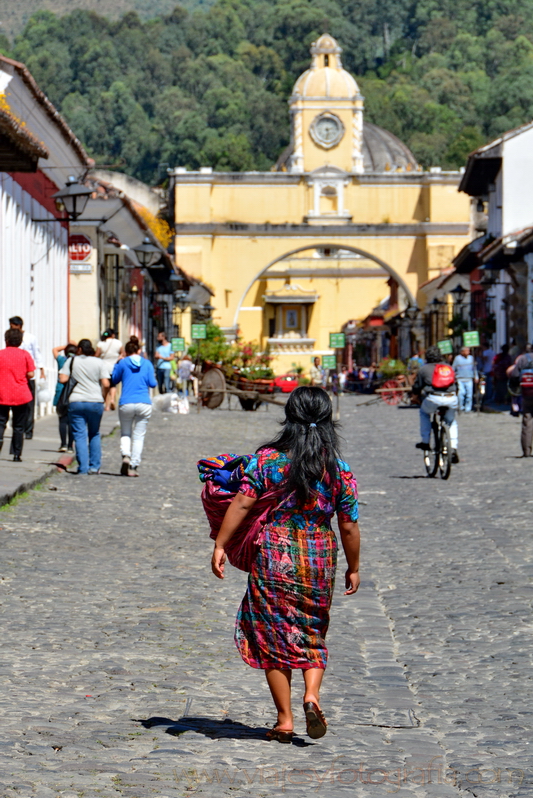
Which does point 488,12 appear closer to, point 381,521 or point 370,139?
point 370,139

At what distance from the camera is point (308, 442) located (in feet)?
17.0

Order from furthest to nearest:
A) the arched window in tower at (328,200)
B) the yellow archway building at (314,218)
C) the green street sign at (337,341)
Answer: the arched window in tower at (328,200) < the yellow archway building at (314,218) < the green street sign at (337,341)

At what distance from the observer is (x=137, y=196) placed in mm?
65625

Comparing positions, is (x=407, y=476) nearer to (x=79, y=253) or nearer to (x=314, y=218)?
(x=79, y=253)

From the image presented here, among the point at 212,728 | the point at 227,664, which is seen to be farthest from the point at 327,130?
the point at 212,728

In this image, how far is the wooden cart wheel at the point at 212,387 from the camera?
3125 centimetres

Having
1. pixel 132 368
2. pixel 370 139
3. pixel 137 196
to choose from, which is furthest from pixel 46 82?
pixel 132 368

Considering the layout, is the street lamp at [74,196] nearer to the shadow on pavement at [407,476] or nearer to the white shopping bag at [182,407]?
the shadow on pavement at [407,476]

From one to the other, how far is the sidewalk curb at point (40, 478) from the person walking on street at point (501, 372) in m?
18.6

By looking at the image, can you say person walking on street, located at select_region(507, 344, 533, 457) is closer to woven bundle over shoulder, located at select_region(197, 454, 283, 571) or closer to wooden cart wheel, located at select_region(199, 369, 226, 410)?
woven bundle over shoulder, located at select_region(197, 454, 283, 571)

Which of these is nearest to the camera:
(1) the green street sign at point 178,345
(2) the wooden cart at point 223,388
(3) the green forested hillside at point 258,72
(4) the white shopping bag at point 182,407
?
(4) the white shopping bag at point 182,407

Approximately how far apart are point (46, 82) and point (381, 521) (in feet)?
386

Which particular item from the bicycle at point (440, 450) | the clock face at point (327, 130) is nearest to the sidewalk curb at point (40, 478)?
the bicycle at point (440, 450)

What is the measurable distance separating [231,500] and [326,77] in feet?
211
